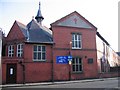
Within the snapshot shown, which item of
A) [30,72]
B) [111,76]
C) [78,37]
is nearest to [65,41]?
[78,37]

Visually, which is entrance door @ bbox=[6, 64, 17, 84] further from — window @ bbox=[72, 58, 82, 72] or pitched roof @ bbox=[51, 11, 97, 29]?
window @ bbox=[72, 58, 82, 72]

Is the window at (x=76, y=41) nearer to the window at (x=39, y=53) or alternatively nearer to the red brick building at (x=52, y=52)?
the red brick building at (x=52, y=52)

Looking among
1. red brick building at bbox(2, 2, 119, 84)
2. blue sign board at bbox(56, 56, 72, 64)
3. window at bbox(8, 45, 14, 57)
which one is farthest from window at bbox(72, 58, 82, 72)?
window at bbox(8, 45, 14, 57)

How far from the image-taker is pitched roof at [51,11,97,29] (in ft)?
93.9

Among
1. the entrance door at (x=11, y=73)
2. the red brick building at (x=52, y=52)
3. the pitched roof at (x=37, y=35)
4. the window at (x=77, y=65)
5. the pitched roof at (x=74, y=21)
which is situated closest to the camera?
the entrance door at (x=11, y=73)

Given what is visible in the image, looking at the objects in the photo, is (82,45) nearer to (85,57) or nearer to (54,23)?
(85,57)

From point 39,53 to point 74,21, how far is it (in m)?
Result: 6.94

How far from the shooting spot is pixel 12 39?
2898 centimetres

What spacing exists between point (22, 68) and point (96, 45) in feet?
37.8

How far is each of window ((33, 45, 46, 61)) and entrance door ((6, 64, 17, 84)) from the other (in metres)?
2.84

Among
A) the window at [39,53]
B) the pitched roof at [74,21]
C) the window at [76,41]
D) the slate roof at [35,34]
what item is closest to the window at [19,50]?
the slate roof at [35,34]

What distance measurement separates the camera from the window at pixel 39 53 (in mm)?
26953

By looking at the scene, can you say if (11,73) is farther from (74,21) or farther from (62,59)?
(74,21)

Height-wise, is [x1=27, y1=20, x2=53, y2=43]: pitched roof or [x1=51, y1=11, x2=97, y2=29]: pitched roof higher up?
[x1=51, y1=11, x2=97, y2=29]: pitched roof
